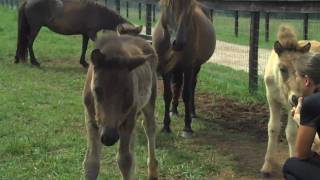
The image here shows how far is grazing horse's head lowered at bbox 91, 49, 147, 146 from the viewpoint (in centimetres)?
384

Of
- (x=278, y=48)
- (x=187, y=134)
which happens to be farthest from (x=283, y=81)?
(x=187, y=134)

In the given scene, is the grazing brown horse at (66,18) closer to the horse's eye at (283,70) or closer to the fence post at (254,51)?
the fence post at (254,51)

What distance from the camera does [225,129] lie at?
769 cm

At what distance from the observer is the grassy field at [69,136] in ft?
18.8

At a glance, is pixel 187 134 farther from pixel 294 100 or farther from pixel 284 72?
pixel 294 100

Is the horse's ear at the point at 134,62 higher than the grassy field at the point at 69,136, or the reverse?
the horse's ear at the point at 134,62

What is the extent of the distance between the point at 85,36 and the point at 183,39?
6954 mm

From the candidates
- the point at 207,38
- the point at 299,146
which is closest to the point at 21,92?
the point at 207,38

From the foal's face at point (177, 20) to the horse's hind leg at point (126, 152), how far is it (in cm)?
293

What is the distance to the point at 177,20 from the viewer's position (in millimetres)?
7297

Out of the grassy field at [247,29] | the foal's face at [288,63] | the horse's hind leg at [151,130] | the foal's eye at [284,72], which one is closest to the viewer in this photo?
the foal's face at [288,63]

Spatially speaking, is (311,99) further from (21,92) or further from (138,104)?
(21,92)

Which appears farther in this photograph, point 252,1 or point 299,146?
point 252,1

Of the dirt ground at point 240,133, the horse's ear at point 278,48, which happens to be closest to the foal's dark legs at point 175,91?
the dirt ground at point 240,133
